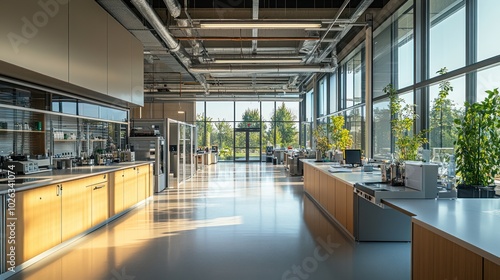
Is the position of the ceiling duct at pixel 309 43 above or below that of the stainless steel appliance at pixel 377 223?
above

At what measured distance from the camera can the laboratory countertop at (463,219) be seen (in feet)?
6.35

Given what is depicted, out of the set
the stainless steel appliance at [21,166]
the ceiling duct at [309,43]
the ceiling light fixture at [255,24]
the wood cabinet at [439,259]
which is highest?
the ceiling duct at [309,43]

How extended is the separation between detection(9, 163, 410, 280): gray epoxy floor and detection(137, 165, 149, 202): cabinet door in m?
0.58

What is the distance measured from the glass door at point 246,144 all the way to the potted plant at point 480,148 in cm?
1833

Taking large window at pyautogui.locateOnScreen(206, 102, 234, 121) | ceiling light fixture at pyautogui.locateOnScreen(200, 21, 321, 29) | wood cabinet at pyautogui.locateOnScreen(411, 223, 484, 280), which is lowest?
wood cabinet at pyautogui.locateOnScreen(411, 223, 484, 280)

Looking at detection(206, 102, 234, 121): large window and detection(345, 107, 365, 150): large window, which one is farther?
detection(206, 102, 234, 121): large window

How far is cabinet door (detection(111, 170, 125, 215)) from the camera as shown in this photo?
6.28 metres

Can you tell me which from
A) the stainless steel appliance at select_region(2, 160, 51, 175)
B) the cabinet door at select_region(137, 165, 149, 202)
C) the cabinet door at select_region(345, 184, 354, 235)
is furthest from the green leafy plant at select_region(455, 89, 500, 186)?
the cabinet door at select_region(137, 165, 149, 202)

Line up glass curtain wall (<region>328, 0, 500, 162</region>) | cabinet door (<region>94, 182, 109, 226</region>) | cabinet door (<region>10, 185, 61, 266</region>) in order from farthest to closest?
cabinet door (<region>94, 182, 109, 226</region>) < glass curtain wall (<region>328, 0, 500, 162</region>) < cabinet door (<region>10, 185, 61, 266</region>)

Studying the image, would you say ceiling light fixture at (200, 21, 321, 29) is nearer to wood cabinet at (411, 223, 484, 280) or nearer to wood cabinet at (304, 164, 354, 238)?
wood cabinet at (304, 164, 354, 238)

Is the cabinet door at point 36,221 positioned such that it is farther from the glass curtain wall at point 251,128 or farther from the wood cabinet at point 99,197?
the glass curtain wall at point 251,128

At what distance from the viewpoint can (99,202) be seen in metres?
5.66

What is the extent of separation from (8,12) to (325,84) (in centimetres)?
1281

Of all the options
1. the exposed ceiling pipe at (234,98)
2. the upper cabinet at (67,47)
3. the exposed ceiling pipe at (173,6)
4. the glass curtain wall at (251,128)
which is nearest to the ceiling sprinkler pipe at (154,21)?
the exposed ceiling pipe at (173,6)
